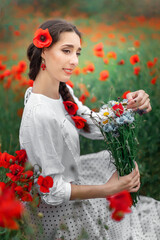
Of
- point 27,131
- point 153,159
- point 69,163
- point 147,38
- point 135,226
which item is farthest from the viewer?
point 147,38

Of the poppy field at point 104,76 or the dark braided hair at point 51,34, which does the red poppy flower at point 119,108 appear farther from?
the dark braided hair at point 51,34

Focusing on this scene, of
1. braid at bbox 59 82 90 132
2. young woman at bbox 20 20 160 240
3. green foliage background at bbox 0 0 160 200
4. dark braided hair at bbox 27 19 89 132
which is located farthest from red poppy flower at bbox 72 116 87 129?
green foliage background at bbox 0 0 160 200

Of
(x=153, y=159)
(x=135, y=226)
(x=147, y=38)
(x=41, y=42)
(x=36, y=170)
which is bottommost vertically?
(x=135, y=226)

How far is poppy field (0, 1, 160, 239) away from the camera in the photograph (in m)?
1.78

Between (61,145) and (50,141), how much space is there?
0.09 metres

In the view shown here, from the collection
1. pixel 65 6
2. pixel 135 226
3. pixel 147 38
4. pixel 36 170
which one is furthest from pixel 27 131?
pixel 65 6

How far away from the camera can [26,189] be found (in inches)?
37.6

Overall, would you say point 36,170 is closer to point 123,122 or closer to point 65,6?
point 123,122

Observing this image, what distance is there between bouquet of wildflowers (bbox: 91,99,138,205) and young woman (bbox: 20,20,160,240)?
0.05m

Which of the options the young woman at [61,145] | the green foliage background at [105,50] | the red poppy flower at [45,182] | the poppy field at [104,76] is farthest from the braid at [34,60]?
the green foliage background at [105,50]

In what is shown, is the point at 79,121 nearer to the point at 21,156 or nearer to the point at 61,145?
the point at 61,145

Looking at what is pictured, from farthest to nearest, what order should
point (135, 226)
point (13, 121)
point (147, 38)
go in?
1. point (147, 38)
2. point (13, 121)
3. point (135, 226)

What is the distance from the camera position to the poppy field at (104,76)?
70.0 inches

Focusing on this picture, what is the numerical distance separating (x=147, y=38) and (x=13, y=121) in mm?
2615
